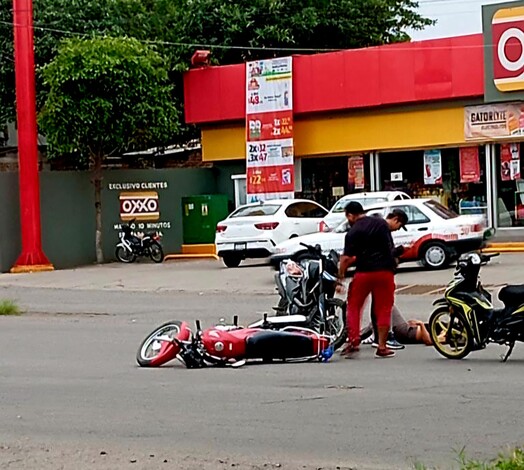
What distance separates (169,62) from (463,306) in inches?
905

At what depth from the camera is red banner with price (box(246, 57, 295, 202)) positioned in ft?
101

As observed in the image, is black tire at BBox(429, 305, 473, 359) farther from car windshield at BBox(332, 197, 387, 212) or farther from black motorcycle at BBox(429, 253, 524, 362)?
car windshield at BBox(332, 197, 387, 212)

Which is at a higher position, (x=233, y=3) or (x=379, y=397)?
(x=233, y=3)

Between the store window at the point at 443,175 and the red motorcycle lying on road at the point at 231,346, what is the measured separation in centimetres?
1690

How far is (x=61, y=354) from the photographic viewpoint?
1363cm

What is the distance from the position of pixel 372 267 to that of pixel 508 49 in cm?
1630

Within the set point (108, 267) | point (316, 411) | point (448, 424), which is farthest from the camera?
point (108, 267)

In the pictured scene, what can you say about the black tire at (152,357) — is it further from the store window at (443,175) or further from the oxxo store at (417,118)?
the store window at (443,175)

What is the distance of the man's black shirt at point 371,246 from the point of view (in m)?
12.2

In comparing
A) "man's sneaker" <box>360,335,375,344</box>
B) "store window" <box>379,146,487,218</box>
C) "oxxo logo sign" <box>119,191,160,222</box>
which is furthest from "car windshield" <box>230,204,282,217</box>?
"man's sneaker" <box>360,335,375,344</box>

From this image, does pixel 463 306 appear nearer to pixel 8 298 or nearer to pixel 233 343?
pixel 233 343

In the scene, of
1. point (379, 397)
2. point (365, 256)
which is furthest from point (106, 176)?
point (379, 397)

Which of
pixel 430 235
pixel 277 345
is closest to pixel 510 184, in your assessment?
pixel 430 235

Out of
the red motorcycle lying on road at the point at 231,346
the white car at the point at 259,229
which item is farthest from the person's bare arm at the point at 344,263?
the white car at the point at 259,229
